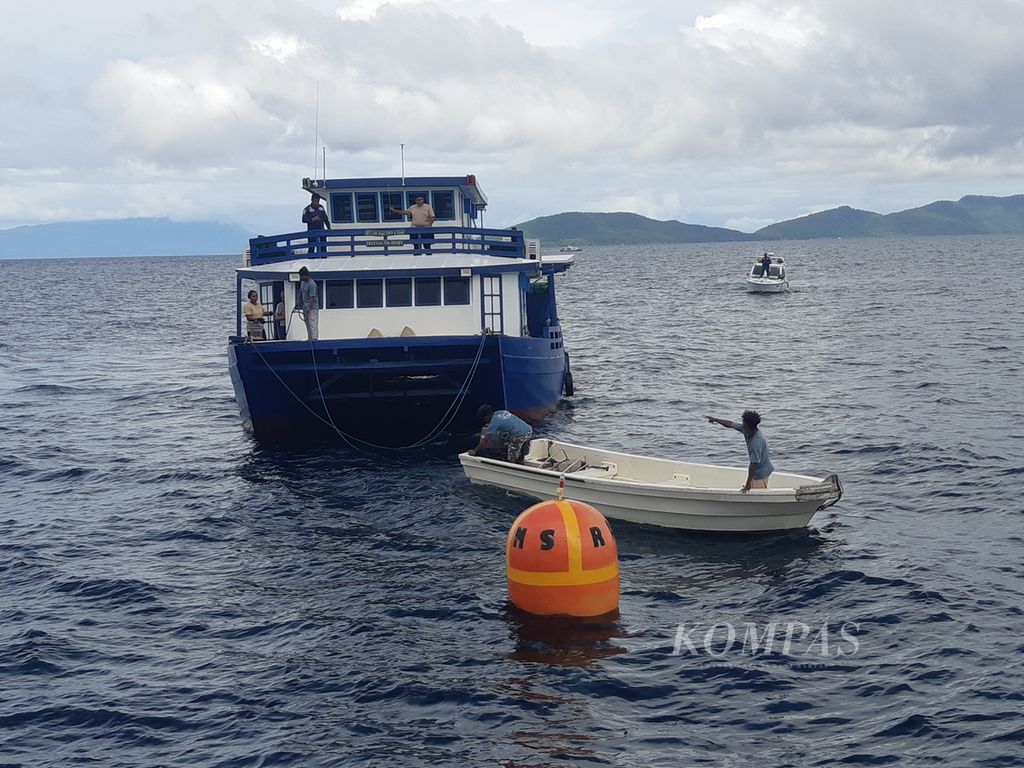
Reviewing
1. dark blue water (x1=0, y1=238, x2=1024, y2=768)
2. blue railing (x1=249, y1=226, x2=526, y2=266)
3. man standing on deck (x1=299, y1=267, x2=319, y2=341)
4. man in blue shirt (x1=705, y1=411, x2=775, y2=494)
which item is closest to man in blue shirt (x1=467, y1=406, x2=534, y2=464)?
dark blue water (x1=0, y1=238, x2=1024, y2=768)

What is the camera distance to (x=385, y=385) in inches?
955

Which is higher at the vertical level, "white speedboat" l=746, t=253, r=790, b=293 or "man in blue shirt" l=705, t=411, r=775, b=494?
"white speedboat" l=746, t=253, r=790, b=293

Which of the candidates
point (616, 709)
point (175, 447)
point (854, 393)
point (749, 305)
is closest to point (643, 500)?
point (616, 709)

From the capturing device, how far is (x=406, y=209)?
28.0 metres

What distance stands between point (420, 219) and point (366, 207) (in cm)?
293

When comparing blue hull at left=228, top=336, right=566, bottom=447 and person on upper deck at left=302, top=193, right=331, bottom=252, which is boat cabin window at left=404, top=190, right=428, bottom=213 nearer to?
person on upper deck at left=302, top=193, right=331, bottom=252

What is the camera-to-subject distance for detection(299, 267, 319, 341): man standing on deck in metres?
22.5

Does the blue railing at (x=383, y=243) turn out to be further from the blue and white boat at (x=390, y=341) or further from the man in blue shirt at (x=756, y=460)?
the man in blue shirt at (x=756, y=460)

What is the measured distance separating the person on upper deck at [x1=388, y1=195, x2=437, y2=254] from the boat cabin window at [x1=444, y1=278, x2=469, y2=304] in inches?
44.8

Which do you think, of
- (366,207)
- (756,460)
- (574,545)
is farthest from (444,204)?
(574,545)

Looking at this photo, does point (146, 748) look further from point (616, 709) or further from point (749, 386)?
point (749, 386)

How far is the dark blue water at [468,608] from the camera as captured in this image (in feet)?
35.5

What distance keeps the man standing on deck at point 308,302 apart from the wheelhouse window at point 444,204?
22.8 ft

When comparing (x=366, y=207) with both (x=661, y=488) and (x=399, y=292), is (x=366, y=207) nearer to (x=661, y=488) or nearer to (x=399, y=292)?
(x=399, y=292)
